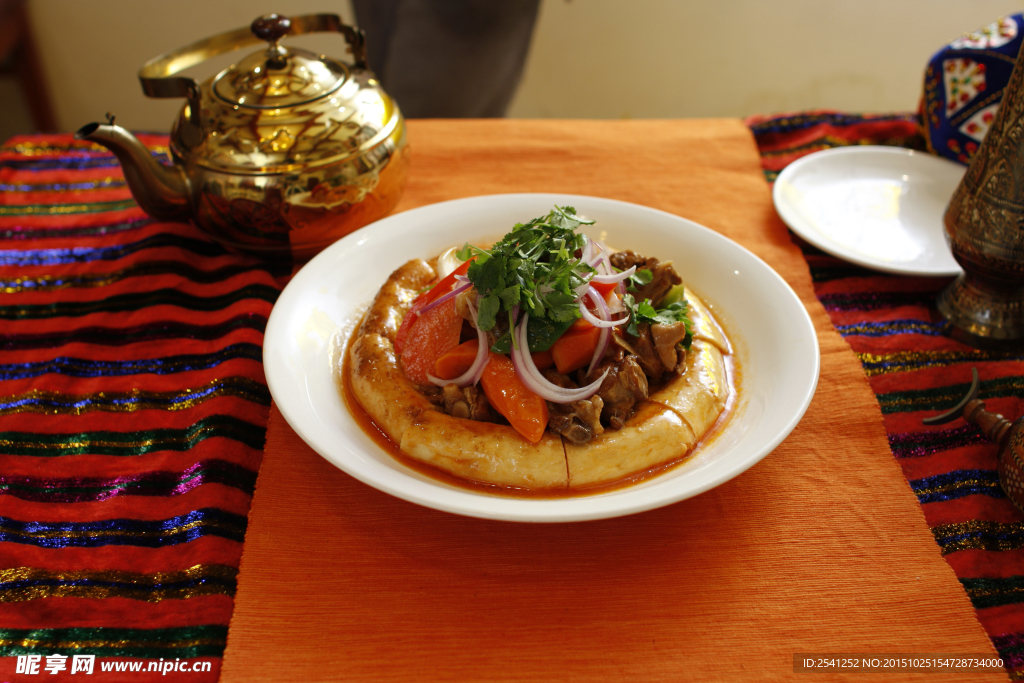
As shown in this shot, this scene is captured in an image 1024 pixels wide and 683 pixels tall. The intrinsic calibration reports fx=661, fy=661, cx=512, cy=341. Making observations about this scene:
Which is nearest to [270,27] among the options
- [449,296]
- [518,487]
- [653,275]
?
[449,296]

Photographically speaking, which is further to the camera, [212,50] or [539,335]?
[212,50]

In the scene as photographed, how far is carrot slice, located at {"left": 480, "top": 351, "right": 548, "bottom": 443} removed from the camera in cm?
204

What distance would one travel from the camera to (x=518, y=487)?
199 centimetres

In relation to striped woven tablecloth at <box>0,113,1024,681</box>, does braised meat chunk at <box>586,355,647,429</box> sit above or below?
above

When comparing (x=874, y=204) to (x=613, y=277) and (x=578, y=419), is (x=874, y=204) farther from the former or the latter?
(x=578, y=419)

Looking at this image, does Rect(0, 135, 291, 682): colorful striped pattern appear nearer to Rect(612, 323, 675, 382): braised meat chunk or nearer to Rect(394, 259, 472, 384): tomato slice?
Rect(394, 259, 472, 384): tomato slice

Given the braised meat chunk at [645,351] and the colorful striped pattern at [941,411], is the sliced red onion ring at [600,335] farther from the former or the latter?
the colorful striped pattern at [941,411]

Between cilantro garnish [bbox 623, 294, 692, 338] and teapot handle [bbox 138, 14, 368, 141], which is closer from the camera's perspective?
cilantro garnish [bbox 623, 294, 692, 338]

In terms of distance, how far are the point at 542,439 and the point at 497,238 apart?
4.06 ft

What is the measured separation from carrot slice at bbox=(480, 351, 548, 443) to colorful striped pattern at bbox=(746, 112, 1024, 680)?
49.1 inches

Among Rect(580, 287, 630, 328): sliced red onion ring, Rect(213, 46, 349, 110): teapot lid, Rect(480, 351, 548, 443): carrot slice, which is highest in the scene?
Rect(213, 46, 349, 110): teapot lid

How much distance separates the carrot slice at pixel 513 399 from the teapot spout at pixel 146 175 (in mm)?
1693

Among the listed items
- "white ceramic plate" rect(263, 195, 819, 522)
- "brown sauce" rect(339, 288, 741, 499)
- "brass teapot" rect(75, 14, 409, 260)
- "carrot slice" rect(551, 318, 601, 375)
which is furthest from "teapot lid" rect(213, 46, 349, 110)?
"carrot slice" rect(551, 318, 601, 375)

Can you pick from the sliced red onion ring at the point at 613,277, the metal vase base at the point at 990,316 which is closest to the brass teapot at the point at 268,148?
the sliced red onion ring at the point at 613,277
